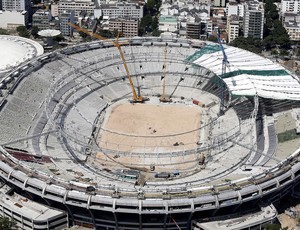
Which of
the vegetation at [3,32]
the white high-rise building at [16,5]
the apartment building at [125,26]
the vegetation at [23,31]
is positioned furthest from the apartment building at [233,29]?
the vegetation at [3,32]

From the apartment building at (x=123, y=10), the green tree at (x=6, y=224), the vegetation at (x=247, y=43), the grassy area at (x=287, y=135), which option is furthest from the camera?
the apartment building at (x=123, y=10)

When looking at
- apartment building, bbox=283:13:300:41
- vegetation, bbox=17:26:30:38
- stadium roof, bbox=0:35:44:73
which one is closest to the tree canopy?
apartment building, bbox=283:13:300:41

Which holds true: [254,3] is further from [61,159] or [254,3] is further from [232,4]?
[61,159]

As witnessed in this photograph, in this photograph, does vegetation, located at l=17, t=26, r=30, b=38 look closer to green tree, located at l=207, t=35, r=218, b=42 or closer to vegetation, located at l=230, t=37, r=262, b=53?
green tree, located at l=207, t=35, r=218, b=42

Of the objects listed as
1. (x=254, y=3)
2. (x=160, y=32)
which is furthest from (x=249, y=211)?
(x=254, y=3)

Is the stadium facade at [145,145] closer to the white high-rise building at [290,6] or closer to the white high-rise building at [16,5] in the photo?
the white high-rise building at [16,5]

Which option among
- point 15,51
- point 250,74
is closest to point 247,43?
point 250,74
